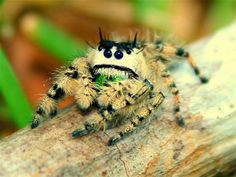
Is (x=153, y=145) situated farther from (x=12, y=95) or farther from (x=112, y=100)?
(x=12, y=95)

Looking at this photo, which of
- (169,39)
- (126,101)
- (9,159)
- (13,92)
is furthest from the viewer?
(169,39)

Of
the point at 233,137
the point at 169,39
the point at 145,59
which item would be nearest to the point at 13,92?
the point at 145,59

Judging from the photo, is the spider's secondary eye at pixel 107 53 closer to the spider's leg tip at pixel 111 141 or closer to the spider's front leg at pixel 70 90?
the spider's front leg at pixel 70 90

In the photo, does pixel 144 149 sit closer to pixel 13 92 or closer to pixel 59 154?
pixel 59 154

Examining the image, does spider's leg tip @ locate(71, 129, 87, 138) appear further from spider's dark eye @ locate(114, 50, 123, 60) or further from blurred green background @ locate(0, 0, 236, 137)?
blurred green background @ locate(0, 0, 236, 137)

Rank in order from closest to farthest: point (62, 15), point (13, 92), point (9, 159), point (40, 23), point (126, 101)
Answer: point (9, 159), point (126, 101), point (13, 92), point (40, 23), point (62, 15)

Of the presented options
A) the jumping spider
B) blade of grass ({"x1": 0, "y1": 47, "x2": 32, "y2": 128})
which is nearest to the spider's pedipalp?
the jumping spider
